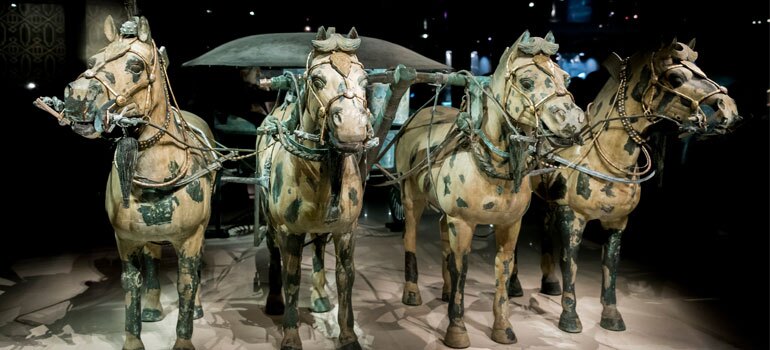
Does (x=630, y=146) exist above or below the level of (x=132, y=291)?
above

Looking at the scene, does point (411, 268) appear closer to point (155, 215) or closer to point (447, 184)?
point (447, 184)

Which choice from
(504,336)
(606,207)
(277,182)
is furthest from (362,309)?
(606,207)

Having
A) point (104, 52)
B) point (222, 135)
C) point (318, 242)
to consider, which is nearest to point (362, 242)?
point (222, 135)

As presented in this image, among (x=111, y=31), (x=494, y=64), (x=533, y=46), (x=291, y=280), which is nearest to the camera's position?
(x=111, y=31)

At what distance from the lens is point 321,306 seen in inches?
205

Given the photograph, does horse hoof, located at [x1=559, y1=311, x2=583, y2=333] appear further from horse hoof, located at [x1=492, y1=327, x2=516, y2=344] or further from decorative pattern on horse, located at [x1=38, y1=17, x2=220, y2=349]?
decorative pattern on horse, located at [x1=38, y1=17, x2=220, y2=349]

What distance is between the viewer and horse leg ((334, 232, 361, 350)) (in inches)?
160

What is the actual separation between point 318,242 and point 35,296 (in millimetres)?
2667

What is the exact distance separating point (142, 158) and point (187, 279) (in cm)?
83

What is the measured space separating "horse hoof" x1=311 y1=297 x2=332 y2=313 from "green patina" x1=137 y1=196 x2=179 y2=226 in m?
1.82

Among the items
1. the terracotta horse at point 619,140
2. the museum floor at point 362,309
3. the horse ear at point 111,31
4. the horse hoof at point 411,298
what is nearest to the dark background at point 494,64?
the museum floor at point 362,309

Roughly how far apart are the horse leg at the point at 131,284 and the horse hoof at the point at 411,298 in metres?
2.28

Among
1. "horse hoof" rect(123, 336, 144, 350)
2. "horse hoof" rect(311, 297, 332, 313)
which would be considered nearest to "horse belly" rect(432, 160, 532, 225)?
"horse hoof" rect(311, 297, 332, 313)

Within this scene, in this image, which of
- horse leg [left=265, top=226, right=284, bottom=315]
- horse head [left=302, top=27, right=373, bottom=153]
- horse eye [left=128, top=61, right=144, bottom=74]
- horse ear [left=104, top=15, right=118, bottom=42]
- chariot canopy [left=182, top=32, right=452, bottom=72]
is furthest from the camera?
chariot canopy [left=182, top=32, right=452, bottom=72]
